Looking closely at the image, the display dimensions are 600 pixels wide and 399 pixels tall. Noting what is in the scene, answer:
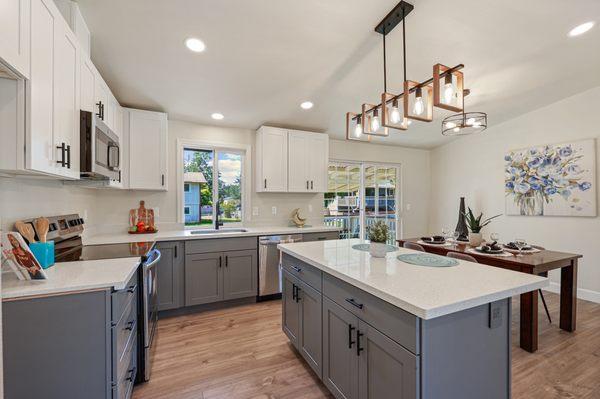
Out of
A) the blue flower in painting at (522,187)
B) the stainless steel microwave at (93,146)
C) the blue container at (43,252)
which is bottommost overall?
the blue container at (43,252)

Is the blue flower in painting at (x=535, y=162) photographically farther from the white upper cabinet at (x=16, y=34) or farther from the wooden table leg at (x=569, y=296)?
the white upper cabinet at (x=16, y=34)

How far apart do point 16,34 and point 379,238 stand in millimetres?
2147

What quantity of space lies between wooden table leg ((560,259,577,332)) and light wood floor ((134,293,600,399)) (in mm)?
109

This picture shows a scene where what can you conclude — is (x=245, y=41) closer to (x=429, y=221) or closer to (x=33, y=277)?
(x=33, y=277)

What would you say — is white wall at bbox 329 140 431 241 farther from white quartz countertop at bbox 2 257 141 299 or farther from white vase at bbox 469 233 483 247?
white quartz countertop at bbox 2 257 141 299

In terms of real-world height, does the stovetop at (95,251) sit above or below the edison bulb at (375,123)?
below

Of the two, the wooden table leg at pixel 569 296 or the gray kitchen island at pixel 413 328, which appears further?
the wooden table leg at pixel 569 296

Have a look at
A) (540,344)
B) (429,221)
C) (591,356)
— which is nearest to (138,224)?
(540,344)

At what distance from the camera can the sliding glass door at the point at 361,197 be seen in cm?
476

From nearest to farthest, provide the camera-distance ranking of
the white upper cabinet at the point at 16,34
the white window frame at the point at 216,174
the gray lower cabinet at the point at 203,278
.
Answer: the white upper cabinet at the point at 16,34, the gray lower cabinet at the point at 203,278, the white window frame at the point at 216,174

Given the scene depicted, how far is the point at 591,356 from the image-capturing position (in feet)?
7.37

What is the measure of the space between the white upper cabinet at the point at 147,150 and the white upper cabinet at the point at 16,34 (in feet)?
6.43

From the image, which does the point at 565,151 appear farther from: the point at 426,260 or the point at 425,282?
the point at 425,282

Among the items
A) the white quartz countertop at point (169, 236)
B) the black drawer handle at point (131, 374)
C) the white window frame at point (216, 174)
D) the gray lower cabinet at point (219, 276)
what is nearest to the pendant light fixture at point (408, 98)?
the white quartz countertop at point (169, 236)
